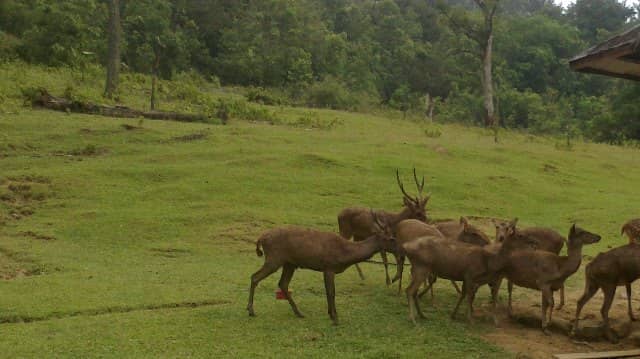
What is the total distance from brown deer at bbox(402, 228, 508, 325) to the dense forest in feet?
67.7

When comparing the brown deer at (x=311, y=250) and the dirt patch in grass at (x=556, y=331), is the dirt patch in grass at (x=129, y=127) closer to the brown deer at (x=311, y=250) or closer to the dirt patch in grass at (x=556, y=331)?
the brown deer at (x=311, y=250)

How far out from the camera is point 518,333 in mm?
8875

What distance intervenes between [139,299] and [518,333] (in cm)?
484

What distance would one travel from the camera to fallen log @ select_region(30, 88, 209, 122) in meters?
23.4

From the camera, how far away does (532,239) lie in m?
9.90

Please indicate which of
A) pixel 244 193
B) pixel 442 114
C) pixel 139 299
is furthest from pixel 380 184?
pixel 442 114

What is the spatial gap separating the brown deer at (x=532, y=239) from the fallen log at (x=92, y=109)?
15867 mm

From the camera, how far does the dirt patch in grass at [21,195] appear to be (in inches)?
573

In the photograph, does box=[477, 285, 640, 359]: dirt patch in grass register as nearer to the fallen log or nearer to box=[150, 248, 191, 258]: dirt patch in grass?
box=[150, 248, 191, 258]: dirt patch in grass

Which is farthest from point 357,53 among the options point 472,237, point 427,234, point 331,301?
point 331,301

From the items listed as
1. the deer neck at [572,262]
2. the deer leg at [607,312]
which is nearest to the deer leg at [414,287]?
the deer neck at [572,262]

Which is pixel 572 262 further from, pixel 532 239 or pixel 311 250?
pixel 311 250

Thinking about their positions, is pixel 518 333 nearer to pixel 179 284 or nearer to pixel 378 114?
pixel 179 284

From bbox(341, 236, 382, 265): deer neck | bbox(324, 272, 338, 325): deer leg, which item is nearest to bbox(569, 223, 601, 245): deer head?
bbox(341, 236, 382, 265): deer neck
